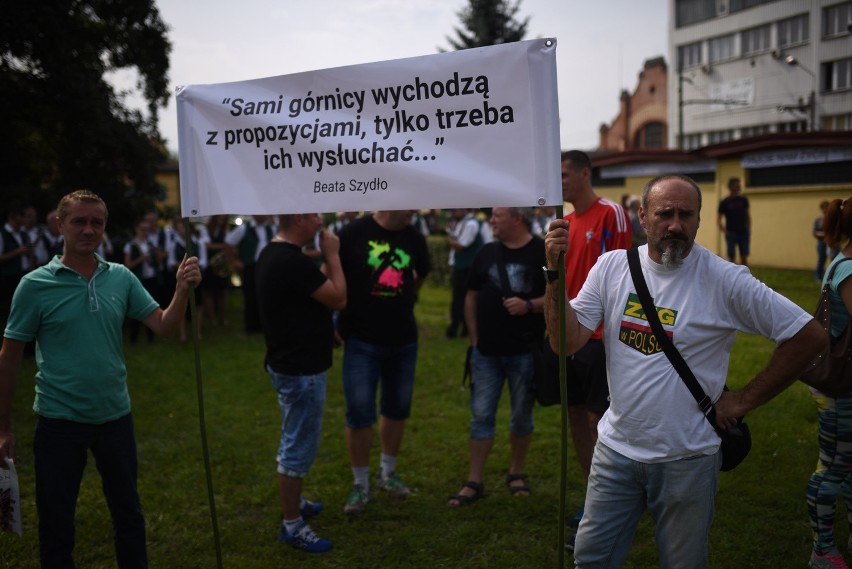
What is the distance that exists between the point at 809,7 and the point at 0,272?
43.9 m

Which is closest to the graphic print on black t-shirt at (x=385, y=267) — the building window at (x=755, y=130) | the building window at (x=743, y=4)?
the building window at (x=755, y=130)

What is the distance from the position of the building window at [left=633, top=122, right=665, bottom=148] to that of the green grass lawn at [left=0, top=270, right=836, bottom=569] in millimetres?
47693

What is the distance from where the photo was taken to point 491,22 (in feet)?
125

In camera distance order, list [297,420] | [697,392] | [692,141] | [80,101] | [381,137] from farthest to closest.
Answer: [692,141] → [80,101] → [297,420] → [381,137] → [697,392]

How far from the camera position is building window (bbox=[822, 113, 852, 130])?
126ft

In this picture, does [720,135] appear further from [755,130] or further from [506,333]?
[506,333]

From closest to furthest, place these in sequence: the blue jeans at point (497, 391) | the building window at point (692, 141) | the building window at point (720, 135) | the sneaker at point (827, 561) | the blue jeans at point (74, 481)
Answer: the blue jeans at point (74, 481)
the sneaker at point (827, 561)
the blue jeans at point (497, 391)
the building window at point (720, 135)
the building window at point (692, 141)

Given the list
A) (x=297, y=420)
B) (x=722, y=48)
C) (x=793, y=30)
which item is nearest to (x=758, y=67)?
(x=793, y=30)

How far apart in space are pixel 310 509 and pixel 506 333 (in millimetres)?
1819

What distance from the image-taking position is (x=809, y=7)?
40031 mm

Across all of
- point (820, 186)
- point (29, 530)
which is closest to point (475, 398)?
point (29, 530)

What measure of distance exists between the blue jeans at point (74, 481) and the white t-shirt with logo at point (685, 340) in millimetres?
2348

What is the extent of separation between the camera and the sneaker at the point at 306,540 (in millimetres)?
4336

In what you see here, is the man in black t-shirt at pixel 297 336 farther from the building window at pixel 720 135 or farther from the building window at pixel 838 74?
the building window at pixel 720 135
